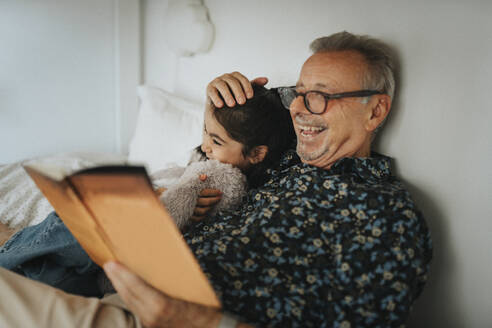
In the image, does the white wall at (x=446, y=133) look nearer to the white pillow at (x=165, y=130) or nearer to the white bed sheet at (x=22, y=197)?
the white pillow at (x=165, y=130)

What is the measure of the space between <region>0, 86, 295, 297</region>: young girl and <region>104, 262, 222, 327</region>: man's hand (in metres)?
0.31

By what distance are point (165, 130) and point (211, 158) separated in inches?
25.6

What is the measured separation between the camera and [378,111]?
3.50 ft

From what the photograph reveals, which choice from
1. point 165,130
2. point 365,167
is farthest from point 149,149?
point 365,167

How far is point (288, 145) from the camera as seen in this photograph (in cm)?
133

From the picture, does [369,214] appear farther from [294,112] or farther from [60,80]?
[60,80]

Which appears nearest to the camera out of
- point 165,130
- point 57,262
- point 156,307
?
point 156,307

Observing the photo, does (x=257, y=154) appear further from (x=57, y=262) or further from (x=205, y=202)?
(x=57, y=262)

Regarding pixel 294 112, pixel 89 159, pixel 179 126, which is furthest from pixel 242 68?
pixel 89 159

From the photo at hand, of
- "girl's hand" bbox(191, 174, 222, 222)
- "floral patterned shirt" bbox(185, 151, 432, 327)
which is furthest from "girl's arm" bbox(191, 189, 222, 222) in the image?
"floral patterned shirt" bbox(185, 151, 432, 327)

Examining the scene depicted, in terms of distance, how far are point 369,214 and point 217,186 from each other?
497 mm

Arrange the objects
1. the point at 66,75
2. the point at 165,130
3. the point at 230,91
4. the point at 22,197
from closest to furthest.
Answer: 1. the point at 230,91
2. the point at 22,197
3. the point at 165,130
4. the point at 66,75

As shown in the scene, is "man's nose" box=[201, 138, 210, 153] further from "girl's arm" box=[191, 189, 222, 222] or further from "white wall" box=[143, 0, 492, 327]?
"white wall" box=[143, 0, 492, 327]

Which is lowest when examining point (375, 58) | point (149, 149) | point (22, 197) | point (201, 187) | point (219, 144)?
point (22, 197)
